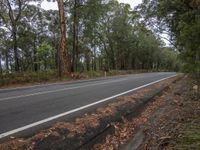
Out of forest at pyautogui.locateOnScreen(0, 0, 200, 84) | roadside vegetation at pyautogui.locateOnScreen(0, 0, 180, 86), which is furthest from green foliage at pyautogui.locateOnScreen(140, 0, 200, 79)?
roadside vegetation at pyautogui.locateOnScreen(0, 0, 180, 86)

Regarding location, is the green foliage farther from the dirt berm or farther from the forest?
the dirt berm

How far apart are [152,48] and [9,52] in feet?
120

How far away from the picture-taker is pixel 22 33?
4300cm

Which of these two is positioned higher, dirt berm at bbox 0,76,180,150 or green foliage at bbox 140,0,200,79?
green foliage at bbox 140,0,200,79

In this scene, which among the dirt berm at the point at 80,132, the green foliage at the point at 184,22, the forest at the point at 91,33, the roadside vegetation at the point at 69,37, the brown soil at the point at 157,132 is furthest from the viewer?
the roadside vegetation at the point at 69,37

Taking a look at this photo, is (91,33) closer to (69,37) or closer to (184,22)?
(69,37)

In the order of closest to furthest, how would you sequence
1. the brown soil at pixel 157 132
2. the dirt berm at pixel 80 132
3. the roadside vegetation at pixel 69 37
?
1. the dirt berm at pixel 80 132
2. the brown soil at pixel 157 132
3. the roadside vegetation at pixel 69 37

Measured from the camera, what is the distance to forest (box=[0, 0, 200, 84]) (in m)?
17.9

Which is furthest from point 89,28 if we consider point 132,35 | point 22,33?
point 132,35

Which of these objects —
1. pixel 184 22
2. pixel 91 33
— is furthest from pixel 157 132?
pixel 91 33

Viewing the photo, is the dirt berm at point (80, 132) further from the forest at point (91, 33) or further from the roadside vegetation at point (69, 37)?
the roadside vegetation at point (69, 37)

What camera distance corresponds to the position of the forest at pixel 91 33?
58.7 feet

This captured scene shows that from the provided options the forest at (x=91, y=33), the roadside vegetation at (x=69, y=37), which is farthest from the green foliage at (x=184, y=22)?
the roadside vegetation at (x=69, y=37)

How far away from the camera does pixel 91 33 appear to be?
1815 inches
